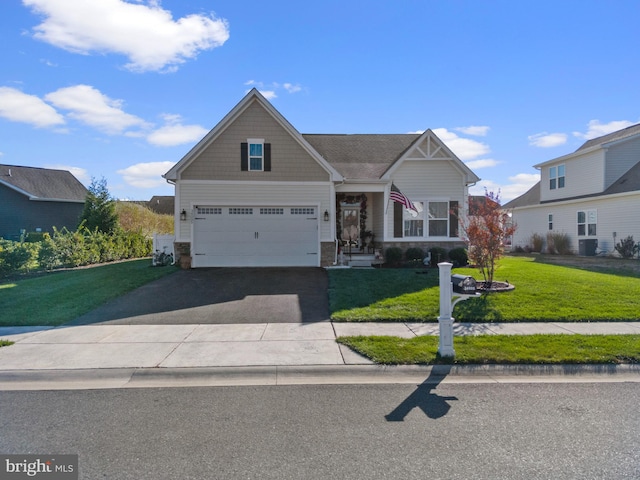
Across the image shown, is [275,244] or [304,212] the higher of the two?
[304,212]

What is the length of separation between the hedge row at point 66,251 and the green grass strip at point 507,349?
1388 centimetres

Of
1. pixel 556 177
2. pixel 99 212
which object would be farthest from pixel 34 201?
pixel 556 177

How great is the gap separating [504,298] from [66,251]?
16.6 meters

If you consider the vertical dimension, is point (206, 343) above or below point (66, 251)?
below

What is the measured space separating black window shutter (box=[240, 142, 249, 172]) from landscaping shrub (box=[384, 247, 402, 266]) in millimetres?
6730

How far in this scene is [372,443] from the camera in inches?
159

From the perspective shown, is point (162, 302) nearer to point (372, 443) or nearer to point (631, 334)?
point (372, 443)

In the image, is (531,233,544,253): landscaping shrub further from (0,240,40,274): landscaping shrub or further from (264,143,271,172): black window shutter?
(0,240,40,274): landscaping shrub

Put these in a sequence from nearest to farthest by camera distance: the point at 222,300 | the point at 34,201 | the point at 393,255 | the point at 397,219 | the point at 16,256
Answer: the point at 222,300 → the point at 16,256 → the point at 393,255 → the point at 397,219 → the point at 34,201

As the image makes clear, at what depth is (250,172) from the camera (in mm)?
16438

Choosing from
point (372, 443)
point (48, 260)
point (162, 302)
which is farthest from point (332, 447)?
point (48, 260)

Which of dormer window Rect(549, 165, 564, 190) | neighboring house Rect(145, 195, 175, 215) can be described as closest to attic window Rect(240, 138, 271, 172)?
dormer window Rect(549, 165, 564, 190)

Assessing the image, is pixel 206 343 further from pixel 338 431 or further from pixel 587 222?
pixel 587 222

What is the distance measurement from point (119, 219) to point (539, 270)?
893 inches
